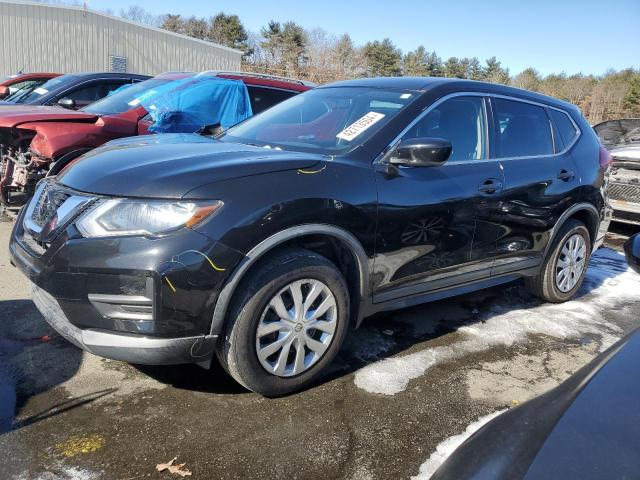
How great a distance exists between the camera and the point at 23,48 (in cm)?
2508

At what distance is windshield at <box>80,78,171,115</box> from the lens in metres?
6.47

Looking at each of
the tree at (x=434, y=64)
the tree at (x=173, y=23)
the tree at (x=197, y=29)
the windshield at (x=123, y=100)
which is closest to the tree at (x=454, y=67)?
the tree at (x=434, y=64)

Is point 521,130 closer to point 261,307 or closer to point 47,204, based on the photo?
point 261,307

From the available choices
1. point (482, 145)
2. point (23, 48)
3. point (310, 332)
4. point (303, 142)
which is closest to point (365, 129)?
point (303, 142)

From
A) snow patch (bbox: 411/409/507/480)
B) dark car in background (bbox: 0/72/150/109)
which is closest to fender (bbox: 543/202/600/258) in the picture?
snow patch (bbox: 411/409/507/480)

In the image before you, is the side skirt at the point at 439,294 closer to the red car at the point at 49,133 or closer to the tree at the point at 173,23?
the red car at the point at 49,133

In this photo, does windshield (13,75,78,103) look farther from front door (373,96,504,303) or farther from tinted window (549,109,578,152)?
tinted window (549,109,578,152)

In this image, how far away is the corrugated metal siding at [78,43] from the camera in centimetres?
2480

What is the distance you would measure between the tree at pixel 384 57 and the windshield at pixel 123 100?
141ft

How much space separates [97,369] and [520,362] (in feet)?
8.96

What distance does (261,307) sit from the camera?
2707 mm

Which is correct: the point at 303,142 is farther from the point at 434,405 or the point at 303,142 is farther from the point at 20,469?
the point at 20,469

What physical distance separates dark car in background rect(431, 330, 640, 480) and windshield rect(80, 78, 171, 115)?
5926mm

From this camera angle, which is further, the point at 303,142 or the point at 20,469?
the point at 303,142
